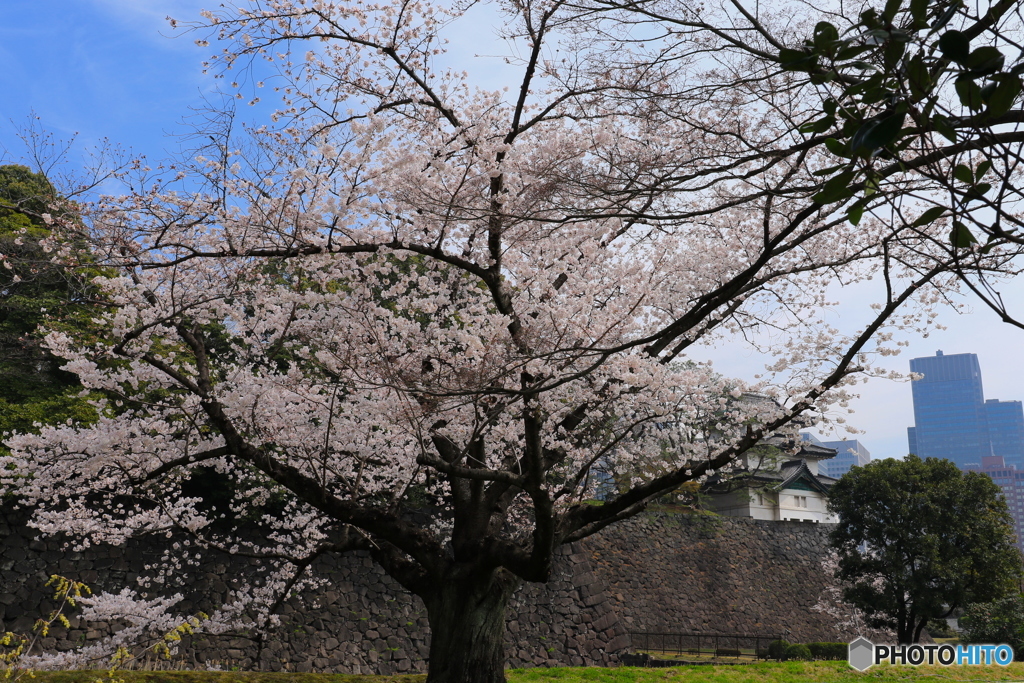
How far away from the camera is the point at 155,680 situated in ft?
24.0

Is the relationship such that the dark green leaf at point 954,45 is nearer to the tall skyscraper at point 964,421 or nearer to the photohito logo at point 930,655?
the photohito logo at point 930,655

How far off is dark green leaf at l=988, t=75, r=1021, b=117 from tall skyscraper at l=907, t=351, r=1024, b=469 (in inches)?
7699

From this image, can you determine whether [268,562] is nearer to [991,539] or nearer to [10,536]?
[10,536]

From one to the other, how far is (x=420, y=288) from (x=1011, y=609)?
1570 cm

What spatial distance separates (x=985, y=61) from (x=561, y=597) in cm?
1470

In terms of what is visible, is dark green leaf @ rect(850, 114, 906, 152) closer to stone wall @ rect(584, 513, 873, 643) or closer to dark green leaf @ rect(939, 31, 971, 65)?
dark green leaf @ rect(939, 31, 971, 65)

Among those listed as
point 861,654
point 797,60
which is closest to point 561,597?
point 861,654

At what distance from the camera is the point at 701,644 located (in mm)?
19391

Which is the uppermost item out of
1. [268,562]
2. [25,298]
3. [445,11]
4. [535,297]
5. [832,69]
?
[445,11]

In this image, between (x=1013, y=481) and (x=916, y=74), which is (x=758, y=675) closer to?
(x=916, y=74)

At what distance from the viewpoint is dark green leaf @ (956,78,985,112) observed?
72.6 inches

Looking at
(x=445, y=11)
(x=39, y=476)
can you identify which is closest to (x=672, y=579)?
(x=39, y=476)

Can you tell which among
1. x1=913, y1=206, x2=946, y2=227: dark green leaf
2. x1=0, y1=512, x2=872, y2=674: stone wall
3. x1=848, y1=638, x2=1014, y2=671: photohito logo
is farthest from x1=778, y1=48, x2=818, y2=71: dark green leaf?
x1=848, y1=638, x2=1014, y2=671: photohito logo

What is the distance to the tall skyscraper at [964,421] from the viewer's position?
17325 centimetres
